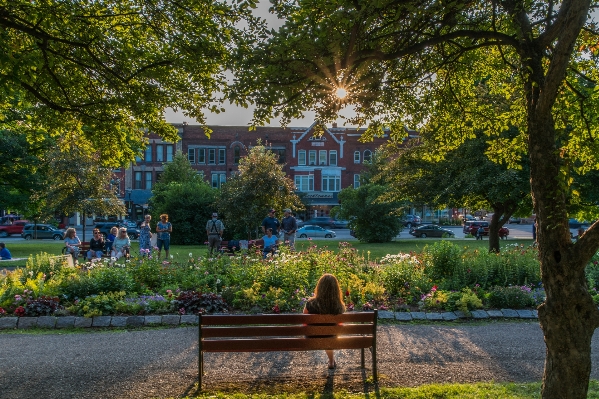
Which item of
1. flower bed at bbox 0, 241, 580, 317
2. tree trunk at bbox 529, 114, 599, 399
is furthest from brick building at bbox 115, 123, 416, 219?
tree trunk at bbox 529, 114, 599, 399

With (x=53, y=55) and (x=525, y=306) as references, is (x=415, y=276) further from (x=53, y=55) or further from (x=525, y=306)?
(x=53, y=55)

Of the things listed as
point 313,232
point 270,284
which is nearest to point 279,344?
point 270,284

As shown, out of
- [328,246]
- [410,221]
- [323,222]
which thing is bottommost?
[328,246]

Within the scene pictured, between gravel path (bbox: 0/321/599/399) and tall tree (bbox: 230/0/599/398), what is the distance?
233 centimetres

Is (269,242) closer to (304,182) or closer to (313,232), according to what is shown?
(313,232)

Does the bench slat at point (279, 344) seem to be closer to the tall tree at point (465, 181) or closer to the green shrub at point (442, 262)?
the green shrub at point (442, 262)

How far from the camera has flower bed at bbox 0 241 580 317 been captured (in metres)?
9.79

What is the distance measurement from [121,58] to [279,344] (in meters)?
5.44

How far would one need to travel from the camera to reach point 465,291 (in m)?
10.5

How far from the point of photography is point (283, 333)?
6184 millimetres

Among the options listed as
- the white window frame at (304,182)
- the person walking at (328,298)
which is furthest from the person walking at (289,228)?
the white window frame at (304,182)

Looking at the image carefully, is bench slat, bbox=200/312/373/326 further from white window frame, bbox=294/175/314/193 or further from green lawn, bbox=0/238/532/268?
white window frame, bbox=294/175/314/193

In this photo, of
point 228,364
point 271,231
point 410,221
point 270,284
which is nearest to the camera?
point 228,364

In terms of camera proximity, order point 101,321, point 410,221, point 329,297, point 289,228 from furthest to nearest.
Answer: point 410,221, point 289,228, point 101,321, point 329,297
